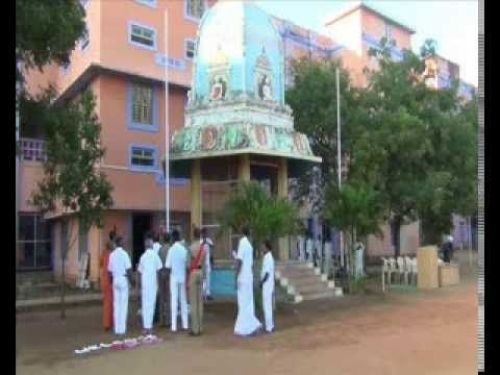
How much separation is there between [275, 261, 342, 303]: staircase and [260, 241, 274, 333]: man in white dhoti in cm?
425

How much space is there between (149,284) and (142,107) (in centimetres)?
1304

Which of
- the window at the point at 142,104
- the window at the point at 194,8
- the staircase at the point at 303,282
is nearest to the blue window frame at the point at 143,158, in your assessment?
the window at the point at 142,104

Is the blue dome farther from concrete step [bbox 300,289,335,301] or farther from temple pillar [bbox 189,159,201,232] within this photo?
concrete step [bbox 300,289,335,301]

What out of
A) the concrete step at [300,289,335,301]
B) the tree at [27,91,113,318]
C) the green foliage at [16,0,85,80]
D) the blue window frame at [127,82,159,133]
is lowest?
the concrete step at [300,289,335,301]

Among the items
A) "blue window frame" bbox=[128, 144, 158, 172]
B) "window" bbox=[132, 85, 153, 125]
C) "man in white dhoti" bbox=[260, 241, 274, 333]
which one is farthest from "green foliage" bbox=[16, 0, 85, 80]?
"window" bbox=[132, 85, 153, 125]

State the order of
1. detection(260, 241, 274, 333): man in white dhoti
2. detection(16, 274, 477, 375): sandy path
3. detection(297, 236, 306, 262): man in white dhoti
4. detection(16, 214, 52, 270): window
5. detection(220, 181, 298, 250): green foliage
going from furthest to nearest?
detection(16, 214, 52, 270): window < detection(297, 236, 306, 262): man in white dhoti < detection(220, 181, 298, 250): green foliage < detection(260, 241, 274, 333): man in white dhoti < detection(16, 274, 477, 375): sandy path

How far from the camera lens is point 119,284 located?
13133 millimetres

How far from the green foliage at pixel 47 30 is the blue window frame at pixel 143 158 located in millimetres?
12229

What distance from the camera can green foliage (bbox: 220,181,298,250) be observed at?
576 inches

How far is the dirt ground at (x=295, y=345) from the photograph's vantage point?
9453mm

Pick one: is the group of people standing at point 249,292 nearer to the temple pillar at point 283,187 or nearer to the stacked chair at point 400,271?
the temple pillar at point 283,187

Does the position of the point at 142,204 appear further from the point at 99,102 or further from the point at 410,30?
the point at 410,30

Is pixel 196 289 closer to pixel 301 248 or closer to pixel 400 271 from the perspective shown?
pixel 301 248
